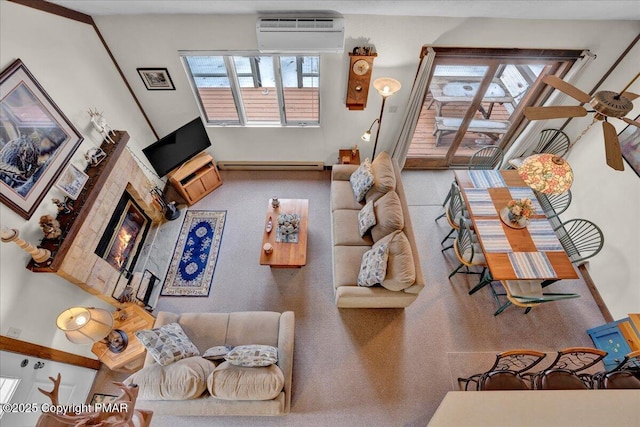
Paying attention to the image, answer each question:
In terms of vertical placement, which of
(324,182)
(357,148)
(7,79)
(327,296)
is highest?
(357,148)

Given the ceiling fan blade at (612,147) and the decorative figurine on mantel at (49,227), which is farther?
the decorative figurine on mantel at (49,227)

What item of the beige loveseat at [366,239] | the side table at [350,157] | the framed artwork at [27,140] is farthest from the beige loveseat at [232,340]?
the side table at [350,157]

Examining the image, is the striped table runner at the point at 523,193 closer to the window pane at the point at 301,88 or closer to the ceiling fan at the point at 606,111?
the ceiling fan at the point at 606,111

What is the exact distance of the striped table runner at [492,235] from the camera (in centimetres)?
342

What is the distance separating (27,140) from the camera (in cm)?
266

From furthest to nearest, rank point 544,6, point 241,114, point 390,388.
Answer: point 241,114 → point 390,388 → point 544,6

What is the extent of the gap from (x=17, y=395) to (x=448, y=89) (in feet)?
20.1

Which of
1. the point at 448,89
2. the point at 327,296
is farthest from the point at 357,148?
the point at 327,296

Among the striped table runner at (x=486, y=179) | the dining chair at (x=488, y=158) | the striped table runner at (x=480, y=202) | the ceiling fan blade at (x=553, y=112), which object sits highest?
the dining chair at (x=488, y=158)

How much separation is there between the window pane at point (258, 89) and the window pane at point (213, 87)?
21 centimetres

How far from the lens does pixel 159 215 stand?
466 centimetres

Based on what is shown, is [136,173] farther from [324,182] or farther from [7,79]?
[324,182]

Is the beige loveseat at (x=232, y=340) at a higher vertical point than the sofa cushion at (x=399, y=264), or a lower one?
lower

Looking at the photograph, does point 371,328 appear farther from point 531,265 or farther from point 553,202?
point 553,202
